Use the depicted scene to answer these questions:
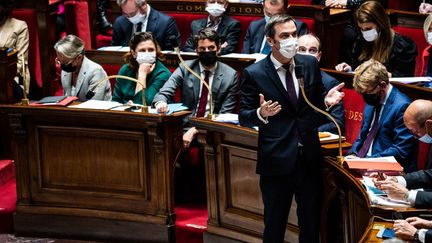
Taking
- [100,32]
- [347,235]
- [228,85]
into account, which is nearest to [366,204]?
[347,235]

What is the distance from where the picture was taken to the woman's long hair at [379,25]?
3.88 metres

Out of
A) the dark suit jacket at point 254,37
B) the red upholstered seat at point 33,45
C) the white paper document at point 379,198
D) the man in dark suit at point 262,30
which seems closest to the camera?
the white paper document at point 379,198

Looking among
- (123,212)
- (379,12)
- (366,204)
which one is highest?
(379,12)

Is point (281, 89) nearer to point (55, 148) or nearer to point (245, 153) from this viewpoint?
point (245, 153)

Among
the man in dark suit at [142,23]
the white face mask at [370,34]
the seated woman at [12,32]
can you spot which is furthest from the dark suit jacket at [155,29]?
the white face mask at [370,34]

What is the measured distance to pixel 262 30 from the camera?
4543 millimetres

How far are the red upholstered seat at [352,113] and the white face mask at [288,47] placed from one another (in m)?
0.71

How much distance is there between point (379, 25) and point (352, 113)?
0.47 meters

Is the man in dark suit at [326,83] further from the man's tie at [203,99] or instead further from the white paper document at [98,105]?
the white paper document at [98,105]

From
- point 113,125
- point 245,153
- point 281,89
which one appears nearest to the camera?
point 281,89

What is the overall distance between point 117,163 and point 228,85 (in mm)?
558

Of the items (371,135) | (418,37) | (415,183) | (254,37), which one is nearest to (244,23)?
(254,37)

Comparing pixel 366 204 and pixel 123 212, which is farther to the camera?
pixel 123 212

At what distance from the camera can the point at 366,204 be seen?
2771mm
